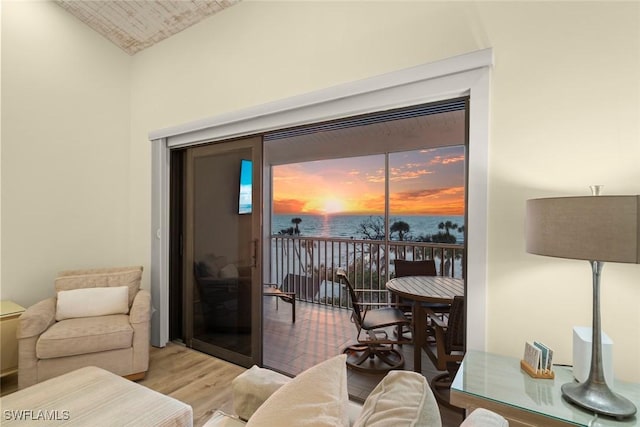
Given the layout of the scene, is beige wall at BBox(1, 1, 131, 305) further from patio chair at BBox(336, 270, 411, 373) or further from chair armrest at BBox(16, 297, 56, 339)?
patio chair at BBox(336, 270, 411, 373)

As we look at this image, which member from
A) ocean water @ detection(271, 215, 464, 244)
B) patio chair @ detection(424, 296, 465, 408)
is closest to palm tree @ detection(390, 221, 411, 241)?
ocean water @ detection(271, 215, 464, 244)

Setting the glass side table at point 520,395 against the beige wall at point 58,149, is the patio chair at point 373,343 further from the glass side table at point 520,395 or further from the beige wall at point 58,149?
the beige wall at point 58,149

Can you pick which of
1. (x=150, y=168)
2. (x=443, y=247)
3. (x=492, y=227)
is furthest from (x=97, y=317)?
(x=443, y=247)

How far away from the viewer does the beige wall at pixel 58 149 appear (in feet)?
8.89

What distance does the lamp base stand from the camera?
1093mm

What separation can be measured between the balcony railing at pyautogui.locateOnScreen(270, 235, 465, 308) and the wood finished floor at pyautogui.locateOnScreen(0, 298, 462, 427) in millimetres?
991

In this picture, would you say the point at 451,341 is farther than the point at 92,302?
No

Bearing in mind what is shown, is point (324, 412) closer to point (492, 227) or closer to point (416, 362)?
point (492, 227)

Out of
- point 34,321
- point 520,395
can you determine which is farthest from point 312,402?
point 34,321

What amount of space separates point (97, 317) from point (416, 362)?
2.61 meters

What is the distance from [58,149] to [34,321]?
166 cm

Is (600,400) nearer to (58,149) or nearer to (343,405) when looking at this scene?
(343,405)

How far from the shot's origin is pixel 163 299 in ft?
10.5

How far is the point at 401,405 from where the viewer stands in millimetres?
760
